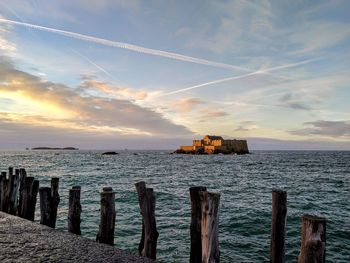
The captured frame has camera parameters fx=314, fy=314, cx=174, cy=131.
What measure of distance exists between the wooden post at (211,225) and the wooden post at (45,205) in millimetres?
4991

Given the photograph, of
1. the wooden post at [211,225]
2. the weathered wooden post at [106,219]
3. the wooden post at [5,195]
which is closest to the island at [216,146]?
the wooden post at [5,195]

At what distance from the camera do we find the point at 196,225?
20.2 ft

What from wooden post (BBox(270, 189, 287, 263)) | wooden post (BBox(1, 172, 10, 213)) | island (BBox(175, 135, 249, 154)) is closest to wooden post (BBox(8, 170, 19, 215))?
wooden post (BBox(1, 172, 10, 213))

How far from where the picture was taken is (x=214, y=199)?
5457 mm

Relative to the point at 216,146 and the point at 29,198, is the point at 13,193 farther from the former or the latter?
the point at 216,146

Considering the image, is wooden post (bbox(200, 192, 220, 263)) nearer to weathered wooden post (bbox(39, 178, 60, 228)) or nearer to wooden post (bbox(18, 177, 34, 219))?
weathered wooden post (bbox(39, 178, 60, 228))

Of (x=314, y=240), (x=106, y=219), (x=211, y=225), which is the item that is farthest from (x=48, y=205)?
(x=314, y=240)

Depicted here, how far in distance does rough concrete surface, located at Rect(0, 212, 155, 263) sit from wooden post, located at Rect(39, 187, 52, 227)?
78 centimetres

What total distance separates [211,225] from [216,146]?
16053 cm

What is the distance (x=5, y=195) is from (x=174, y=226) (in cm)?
699

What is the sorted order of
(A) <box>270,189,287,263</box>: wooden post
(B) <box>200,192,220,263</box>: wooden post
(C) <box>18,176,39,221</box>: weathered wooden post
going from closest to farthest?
(A) <box>270,189,287,263</box>: wooden post → (B) <box>200,192,220,263</box>: wooden post → (C) <box>18,176,39,221</box>: weathered wooden post

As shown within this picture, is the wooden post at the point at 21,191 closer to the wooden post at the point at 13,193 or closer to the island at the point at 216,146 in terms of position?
the wooden post at the point at 13,193

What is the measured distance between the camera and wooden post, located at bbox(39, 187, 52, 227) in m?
8.55

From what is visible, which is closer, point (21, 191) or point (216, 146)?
point (21, 191)
